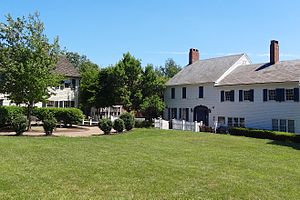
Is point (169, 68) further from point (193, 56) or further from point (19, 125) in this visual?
point (19, 125)

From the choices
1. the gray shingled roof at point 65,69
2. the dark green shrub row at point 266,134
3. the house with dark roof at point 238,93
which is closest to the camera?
the dark green shrub row at point 266,134

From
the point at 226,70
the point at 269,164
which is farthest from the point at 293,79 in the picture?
the point at 269,164

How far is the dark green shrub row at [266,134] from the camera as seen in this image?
24594 mm

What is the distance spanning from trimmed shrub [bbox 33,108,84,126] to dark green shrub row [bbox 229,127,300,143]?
15.3 m

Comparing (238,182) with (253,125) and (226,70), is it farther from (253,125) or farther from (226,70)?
(226,70)

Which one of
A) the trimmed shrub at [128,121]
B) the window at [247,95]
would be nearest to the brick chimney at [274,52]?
the window at [247,95]

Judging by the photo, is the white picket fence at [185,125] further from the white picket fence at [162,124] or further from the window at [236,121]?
the window at [236,121]

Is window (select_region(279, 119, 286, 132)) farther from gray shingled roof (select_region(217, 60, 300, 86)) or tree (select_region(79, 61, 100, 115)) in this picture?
tree (select_region(79, 61, 100, 115))

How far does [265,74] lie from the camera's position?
31578 millimetres

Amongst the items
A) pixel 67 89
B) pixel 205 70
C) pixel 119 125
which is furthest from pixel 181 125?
pixel 67 89

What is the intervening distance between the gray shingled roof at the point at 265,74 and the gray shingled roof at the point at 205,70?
1133 mm

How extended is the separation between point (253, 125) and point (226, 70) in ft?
24.1

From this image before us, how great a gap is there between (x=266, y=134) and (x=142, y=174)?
17816 millimetres

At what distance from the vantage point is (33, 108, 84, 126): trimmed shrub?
35.1 metres
